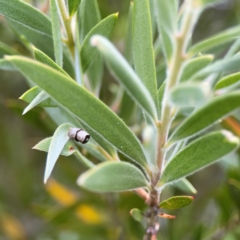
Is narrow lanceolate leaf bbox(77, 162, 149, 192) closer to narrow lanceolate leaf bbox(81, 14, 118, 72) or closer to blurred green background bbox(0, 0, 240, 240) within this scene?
narrow lanceolate leaf bbox(81, 14, 118, 72)

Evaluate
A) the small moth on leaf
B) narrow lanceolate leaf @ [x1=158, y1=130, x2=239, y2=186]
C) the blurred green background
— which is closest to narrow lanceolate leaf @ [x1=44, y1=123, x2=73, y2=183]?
the small moth on leaf

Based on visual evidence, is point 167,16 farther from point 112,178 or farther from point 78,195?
point 78,195

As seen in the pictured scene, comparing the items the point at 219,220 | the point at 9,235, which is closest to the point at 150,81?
the point at 219,220

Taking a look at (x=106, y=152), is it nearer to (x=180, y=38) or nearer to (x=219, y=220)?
(x=180, y=38)

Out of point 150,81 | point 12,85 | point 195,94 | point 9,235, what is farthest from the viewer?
point 12,85

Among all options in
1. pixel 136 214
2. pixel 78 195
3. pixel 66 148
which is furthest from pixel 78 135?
pixel 78 195

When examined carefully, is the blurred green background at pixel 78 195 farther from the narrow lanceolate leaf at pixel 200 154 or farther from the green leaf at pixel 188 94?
the green leaf at pixel 188 94

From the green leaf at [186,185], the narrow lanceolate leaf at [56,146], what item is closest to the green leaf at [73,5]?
the narrow lanceolate leaf at [56,146]
